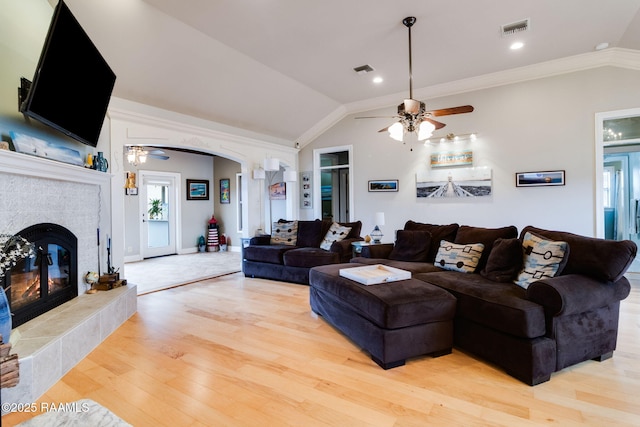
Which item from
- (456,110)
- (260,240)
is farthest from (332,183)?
(456,110)

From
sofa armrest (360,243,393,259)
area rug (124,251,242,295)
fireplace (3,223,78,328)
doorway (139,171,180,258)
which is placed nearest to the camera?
fireplace (3,223,78,328)

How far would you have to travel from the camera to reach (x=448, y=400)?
1933 millimetres

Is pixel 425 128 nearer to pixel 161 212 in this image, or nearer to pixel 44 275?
pixel 44 275

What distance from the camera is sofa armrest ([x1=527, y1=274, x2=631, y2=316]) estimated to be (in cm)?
205

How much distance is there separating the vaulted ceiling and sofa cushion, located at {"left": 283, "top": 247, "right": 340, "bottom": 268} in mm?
2610

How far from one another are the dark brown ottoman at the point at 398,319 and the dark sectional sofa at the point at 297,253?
197 cm

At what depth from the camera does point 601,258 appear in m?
2.24

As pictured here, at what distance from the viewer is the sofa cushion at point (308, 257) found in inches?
183

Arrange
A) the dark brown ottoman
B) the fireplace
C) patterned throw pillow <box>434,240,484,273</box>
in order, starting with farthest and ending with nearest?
patterned throw pillow <box>434,240,484,273</box>, the fireplace, the dark brown ottoman

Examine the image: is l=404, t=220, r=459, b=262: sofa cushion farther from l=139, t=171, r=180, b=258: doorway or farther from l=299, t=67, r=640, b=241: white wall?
l=139, t=171, r=180, b=258: doorway

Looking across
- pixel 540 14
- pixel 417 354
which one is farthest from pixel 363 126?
pixel 417 354

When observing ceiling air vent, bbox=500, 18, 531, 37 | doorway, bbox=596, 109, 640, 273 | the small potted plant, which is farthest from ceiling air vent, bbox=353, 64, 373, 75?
the small potted plant

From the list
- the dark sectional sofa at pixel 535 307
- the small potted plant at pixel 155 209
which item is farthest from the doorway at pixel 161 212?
the dark sectional sofa at pixel 535 307

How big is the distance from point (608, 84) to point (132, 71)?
6283 mm
